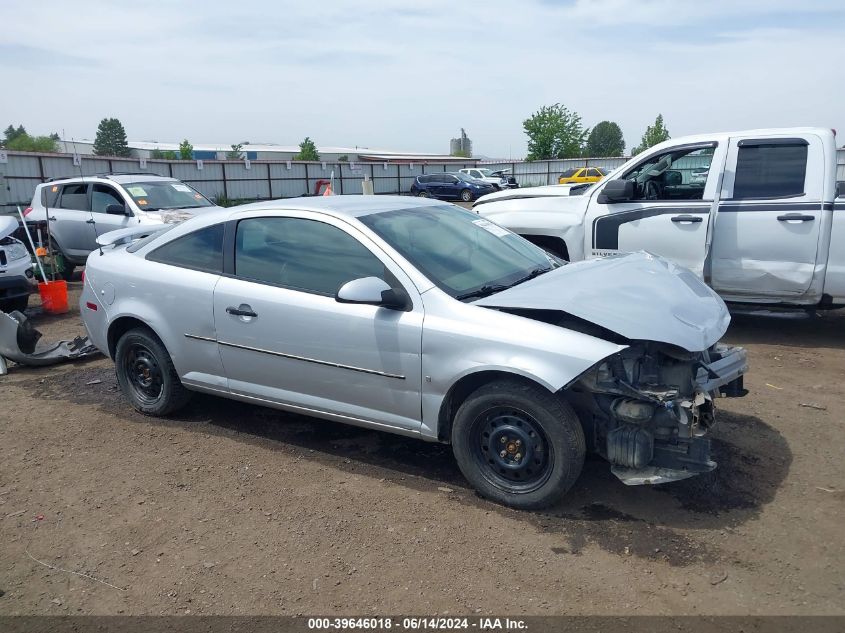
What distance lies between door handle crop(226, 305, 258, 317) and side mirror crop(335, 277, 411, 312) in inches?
31.5

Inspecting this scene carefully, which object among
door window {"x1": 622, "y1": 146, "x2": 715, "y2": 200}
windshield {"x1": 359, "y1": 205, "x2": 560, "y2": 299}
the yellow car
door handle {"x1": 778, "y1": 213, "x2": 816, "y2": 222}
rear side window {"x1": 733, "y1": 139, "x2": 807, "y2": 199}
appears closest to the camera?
windshield {"x1": 359, "y1": 205, "x2": 560, "y2": 299}

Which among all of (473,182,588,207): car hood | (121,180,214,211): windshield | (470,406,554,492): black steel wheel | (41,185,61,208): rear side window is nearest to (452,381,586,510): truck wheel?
(470,406,554,492): black steel wheel

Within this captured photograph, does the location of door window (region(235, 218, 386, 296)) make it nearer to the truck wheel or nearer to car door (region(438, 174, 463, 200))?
the truck wheel

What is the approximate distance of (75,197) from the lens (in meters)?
11.7

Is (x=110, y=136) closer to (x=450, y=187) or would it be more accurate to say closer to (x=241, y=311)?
(x=450, y=187)

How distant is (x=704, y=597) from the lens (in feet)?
9.83

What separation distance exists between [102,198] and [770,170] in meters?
9.83

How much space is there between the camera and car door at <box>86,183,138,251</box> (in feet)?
36.7

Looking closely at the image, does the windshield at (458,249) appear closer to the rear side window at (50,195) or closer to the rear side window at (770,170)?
the rear side window at (770,170)

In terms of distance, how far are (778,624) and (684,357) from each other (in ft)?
4.14

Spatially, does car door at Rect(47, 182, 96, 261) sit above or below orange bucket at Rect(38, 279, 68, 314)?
above

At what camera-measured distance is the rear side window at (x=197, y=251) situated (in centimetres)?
479

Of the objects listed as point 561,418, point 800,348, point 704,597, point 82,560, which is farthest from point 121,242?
point 800,348

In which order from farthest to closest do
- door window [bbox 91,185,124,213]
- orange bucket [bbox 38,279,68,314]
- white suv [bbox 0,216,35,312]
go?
1. door window [bbox 91,185,124,213]
2. orange bucket [bbox 38,279,68,314]
3. white suv [bbox 0,216,35,312]
